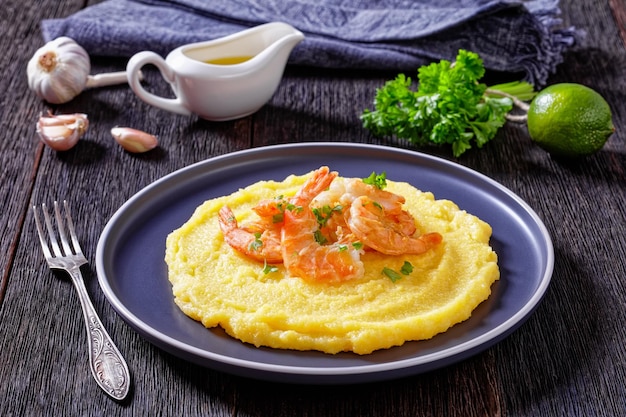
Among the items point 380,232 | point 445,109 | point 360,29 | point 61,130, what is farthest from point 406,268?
point 360,29

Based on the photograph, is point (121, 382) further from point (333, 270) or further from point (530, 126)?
point (530, 126)

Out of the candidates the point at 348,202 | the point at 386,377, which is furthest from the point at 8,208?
the point at 386,377

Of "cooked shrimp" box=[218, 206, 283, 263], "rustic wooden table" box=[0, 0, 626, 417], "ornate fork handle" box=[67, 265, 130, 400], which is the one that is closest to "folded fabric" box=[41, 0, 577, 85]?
"rustic wooden table" box=[0, 0, 626, 417]

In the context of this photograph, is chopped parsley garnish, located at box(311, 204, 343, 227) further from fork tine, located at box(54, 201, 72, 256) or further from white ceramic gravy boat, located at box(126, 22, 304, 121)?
white ceramic gravy boat, located at box(126, 22, 304, 121)

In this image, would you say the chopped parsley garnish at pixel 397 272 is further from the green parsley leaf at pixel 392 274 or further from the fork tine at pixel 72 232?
the fork tine at pixel 72 232

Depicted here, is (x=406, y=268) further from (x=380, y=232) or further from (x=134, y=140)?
(x=134, y=140)

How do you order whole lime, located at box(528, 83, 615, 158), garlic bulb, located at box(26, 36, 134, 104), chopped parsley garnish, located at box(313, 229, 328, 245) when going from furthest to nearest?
1. garlic bulb, located at box(26, 36, 134, 104)
2. whole lime, located at box(528, 83, 615, 158)
3. chopped parsley garnish, located at box(313, 229, 328, 245)
